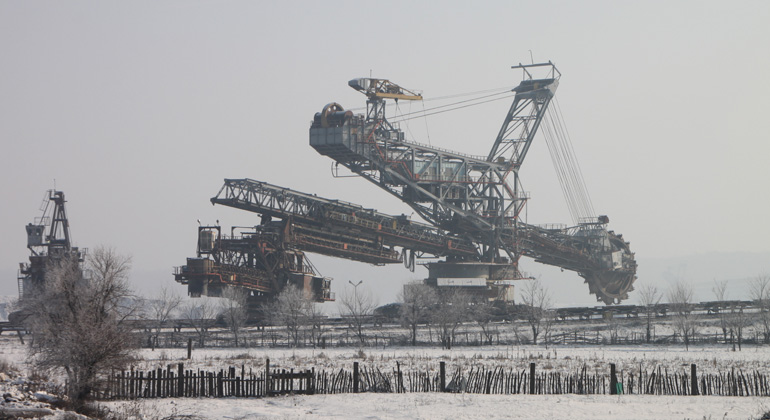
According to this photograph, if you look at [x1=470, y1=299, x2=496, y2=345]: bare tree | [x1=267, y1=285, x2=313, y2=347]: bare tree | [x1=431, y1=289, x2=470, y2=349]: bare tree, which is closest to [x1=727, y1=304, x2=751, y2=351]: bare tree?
[x1=470, y1=299, x2=496, y2=345]: bare tree

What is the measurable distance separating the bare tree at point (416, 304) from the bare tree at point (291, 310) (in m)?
10.8

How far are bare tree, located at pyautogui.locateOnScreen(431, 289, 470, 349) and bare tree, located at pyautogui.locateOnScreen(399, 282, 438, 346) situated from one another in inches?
46.9

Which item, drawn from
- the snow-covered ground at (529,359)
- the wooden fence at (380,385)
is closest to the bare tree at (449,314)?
the snow-covered ground at (529,359)

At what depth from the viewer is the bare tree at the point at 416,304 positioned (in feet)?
274

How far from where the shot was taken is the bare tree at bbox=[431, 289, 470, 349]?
251 ft

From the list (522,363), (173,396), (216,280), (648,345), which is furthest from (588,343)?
(173,396)

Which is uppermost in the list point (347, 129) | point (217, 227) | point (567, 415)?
point (347, 129)

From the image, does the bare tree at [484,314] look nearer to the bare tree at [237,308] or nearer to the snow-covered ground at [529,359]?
the snow-covered ground at [529,359]

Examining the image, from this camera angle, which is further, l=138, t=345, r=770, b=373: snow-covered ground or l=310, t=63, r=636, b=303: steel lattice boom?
l=310, t=63, r=636, b=303: steel lattice boom

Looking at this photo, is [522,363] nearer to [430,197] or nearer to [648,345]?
[648,345]

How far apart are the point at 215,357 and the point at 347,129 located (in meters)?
40.3

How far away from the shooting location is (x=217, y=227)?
9081cm

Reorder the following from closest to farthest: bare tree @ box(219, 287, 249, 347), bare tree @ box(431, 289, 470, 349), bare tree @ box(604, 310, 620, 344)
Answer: bare tree @ box(604, 310, 620, 344)
bare tree @ box(431, 289, 470, 349)
bare tree @ box(219, 287, 249, 347)

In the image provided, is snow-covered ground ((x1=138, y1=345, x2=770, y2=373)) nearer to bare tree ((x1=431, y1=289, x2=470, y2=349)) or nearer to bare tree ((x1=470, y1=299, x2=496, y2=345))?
bare tree ((x1=431, y1=289, x2=470, y2=349))
